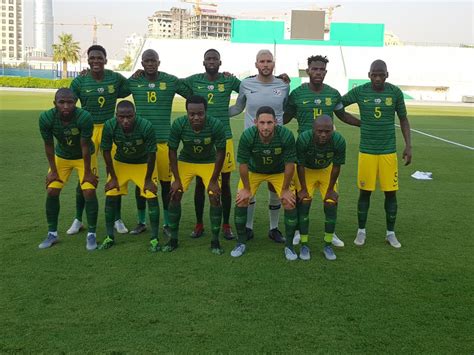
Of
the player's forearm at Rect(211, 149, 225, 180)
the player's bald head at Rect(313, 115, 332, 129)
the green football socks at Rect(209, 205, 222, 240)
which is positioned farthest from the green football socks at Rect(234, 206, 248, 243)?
the player's bald head at Rect(313, 115, 332, 129)

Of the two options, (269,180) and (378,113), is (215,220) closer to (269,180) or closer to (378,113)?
(269,180)

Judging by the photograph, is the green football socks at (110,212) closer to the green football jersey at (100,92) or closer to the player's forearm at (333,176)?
the green football jersey at (100,92)

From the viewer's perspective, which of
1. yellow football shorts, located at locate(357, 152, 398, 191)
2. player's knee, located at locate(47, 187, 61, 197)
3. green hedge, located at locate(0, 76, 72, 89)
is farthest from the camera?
green hedge, located at locate(0, 76, 72, 89)

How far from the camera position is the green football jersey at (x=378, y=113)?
5.71 m

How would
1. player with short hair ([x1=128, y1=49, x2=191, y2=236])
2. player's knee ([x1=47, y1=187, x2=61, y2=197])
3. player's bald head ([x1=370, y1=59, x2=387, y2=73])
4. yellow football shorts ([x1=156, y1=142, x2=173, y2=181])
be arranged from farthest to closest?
yellow football shorts ([x1=156, y1=142, x2=173, y2=181]), player with short hair ([x1=128, y1=49, x2=191, y2=236]), player's knee ([x1=47, y1=187, x2=61, y2=197]), player's bald head ([x1=370, y1=59, x2=387, y2=73])

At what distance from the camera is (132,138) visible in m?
5.46

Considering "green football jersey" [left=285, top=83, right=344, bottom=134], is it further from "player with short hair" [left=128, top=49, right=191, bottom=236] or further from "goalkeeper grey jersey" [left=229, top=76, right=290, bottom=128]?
"player with short hair" [left=128, top=49, right=191, bottom=236]

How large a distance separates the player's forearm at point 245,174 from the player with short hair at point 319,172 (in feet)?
1.82

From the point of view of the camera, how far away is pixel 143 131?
5.45 metres

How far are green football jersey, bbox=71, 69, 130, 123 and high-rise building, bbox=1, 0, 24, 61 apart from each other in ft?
515

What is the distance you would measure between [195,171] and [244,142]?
0.71 meters

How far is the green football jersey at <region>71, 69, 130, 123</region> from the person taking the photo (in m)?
5.93

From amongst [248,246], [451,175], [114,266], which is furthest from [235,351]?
[451,175]

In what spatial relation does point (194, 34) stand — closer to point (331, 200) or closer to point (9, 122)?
point (9, 122)
